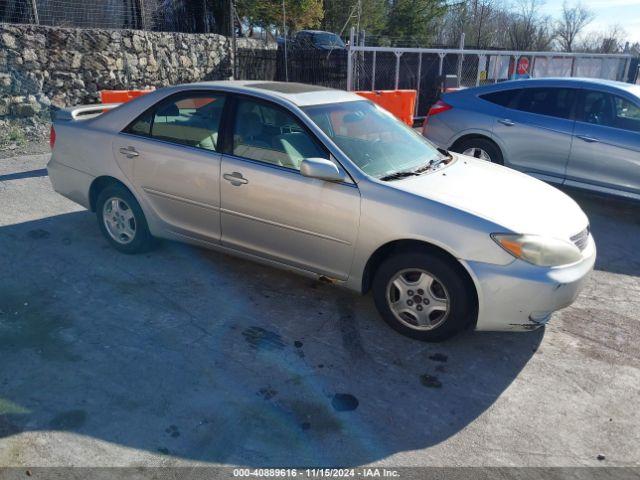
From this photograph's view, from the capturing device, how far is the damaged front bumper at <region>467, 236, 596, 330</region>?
3334 mm

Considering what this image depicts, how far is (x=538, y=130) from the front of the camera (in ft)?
22.9

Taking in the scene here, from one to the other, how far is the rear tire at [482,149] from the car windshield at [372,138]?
2.90 meters

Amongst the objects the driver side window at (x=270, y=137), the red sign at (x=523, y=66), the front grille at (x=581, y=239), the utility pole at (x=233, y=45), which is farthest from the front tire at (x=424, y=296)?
the red sign at (x=523, y=66)

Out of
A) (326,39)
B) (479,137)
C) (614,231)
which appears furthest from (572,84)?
(326,39)

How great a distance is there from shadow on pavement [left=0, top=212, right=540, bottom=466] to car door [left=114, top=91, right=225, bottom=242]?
0.55 meters

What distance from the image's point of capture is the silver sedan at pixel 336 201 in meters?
3.44

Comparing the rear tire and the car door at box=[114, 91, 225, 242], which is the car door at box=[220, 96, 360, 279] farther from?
the rear tire

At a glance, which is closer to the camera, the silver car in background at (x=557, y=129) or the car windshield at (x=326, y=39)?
the silver car in background at (x=557, y=129)

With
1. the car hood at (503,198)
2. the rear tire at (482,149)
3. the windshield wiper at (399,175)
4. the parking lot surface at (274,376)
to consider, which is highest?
the windshield wiper at (399,175)

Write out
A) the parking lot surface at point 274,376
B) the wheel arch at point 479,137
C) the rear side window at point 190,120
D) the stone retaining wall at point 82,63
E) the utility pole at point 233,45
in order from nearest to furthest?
the parking lot surface at point 274,376 → the rear side window at point 190,120 → the wheel arch at point 479,137 → the stone retaining wall at point 82,63 → the utility pole at point 233,45

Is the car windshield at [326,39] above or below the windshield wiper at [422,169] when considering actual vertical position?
above

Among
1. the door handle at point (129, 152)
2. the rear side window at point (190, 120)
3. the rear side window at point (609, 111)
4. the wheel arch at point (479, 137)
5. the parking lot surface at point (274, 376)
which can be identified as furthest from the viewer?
the wheel arch at point (479, 137)

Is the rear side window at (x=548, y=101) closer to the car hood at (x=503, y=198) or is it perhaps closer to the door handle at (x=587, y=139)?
the door handle at (x=587, y=139)

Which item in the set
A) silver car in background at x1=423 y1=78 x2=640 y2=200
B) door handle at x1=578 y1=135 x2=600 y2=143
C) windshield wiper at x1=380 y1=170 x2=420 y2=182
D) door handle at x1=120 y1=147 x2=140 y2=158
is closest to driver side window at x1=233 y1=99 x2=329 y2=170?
windshield wiper at x1=380 y1=170 x2=420 y2=182
